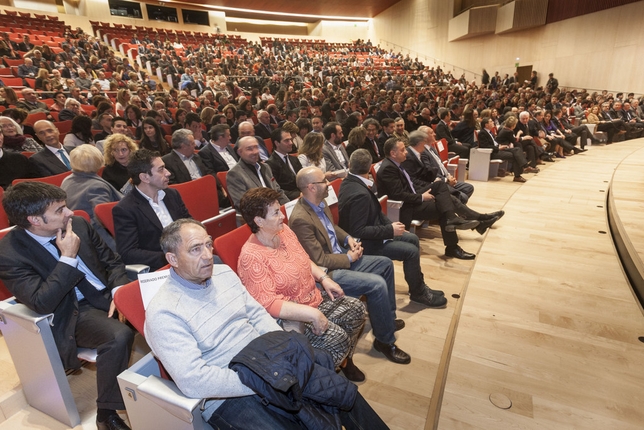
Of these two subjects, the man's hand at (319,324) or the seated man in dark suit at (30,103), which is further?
the seated man in dark suit at (30,103)

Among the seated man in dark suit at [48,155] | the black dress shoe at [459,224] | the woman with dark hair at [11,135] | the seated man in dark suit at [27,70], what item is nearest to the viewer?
the seated man in dark suit at [48,155]

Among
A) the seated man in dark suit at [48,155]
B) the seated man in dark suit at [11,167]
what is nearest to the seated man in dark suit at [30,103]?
the seated man in dark suit at [48,155]

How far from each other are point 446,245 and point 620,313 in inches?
49.7

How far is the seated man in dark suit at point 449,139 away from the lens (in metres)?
5.48

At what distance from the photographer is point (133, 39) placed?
1411 cm

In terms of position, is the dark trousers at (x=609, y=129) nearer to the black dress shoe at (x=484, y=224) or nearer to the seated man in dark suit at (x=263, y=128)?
the black dress shoe at (x=484, y=224)

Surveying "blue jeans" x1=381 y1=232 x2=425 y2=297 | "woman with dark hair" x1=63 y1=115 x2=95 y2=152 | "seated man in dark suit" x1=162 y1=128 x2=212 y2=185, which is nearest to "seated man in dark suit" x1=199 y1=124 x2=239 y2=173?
"seated man in dark suit" x1=162 y1=128 x2=212 y2=185

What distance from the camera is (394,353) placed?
2.01 m

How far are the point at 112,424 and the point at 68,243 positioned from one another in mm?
725

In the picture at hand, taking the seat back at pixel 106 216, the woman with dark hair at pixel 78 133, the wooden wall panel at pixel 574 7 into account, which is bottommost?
the seat back at pixel 106 216

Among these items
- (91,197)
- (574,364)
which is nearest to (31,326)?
(91,197)

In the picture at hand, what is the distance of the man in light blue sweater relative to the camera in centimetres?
116

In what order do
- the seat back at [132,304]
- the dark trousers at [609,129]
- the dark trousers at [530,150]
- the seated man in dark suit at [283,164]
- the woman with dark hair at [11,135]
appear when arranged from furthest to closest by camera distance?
the dark trousers at [609,129]
the dark trousers at [530,150]
the seated man in dark suit at [283,164]
the woman with dark hair at [11,135]
the seat back at [132,304]

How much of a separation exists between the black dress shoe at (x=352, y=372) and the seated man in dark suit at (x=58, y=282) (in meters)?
0.98
